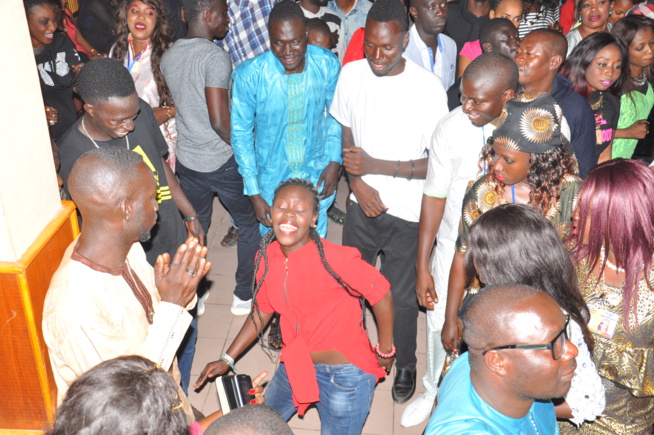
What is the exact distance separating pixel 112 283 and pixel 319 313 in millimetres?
989

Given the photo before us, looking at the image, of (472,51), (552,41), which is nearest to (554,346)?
(552,41)

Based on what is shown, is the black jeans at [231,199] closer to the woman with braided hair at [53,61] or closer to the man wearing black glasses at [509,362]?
the woman with braided hair at [53,61]

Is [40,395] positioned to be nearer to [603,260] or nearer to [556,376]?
[556,376]

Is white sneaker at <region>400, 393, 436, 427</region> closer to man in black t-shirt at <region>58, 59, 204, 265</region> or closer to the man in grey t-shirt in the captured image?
the man in grey t-shirt

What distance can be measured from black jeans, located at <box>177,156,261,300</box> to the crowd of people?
0.02m

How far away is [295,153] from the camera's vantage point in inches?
158

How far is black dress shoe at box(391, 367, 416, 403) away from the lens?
12.5 feet

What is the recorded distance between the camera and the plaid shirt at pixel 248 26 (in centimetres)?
562

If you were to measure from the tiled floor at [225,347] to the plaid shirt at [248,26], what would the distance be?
5.99 ft

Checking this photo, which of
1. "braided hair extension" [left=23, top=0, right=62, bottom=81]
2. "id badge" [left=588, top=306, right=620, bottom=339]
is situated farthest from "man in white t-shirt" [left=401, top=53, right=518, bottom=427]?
"braided hair extension" [left=23, top=0, right=62, bottom=81]

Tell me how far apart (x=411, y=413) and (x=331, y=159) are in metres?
1.81

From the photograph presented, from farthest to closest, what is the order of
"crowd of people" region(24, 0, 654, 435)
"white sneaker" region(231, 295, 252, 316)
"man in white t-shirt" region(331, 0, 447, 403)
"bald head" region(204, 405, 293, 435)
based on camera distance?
"white sneaker" region(231, 295, 252, 316), "man in white t-shirt" region(331, 0, 447, 403), "crowd of people" region(24, 0, 654, 435), "bald head" region(204, 405, 293, 435)

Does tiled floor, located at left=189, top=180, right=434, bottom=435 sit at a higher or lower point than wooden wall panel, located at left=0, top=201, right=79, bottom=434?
lower

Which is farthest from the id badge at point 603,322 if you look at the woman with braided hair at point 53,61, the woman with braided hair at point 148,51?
the woman with braided hair at point 53,61
